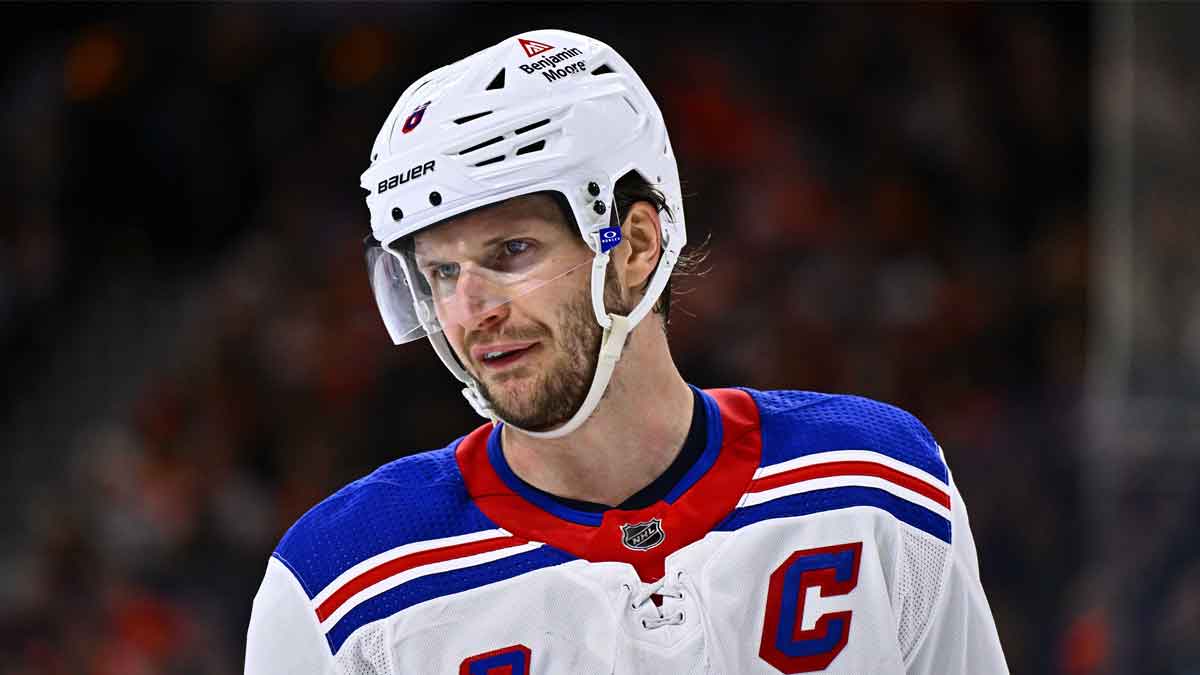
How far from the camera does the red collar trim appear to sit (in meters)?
1.87

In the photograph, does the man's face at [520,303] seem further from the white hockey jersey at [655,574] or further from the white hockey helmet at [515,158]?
the white hockey jersey at [655,574]

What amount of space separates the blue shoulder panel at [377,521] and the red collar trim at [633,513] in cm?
2

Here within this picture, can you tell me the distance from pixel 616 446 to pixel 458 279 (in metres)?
0.28

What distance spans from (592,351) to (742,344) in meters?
4.00

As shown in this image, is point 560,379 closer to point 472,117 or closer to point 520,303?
point 520,303

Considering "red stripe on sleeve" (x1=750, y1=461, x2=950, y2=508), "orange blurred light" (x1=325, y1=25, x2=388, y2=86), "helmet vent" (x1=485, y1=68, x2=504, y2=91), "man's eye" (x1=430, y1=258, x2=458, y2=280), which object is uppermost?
"orange blurred light" (x1=325, y1=25, x2=388, y2=86)

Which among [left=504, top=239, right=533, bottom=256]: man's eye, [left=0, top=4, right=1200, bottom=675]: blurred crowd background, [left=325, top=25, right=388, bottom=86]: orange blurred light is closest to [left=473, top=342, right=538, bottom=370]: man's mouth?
[left=504, top=239, right=533, bottom=256]: man's eye

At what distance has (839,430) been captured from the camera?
1979 millimetres

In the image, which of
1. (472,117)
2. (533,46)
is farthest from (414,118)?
(533,46)

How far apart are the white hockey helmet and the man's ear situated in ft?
0.04

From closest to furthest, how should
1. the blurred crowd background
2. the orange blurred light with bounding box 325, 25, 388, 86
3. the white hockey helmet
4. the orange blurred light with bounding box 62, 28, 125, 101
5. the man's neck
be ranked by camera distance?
1. the white hockey helmet
2. the man's neck
3. the blurred crowd background
4. the orange blurred light with bounding box 62, 28, 125, 101
5. the orange blurred light with bounding box 325, 25, 388, 86

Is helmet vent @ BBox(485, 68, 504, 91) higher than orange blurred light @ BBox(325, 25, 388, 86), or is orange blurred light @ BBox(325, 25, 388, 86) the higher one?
orange blurred light @ BBox(325, 25, 388, 86)

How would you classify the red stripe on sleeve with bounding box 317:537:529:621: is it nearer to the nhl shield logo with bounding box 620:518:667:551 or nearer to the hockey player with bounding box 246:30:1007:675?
the hockey player with bounding box 246:30:1007:675

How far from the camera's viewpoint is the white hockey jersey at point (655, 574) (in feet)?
6.02
